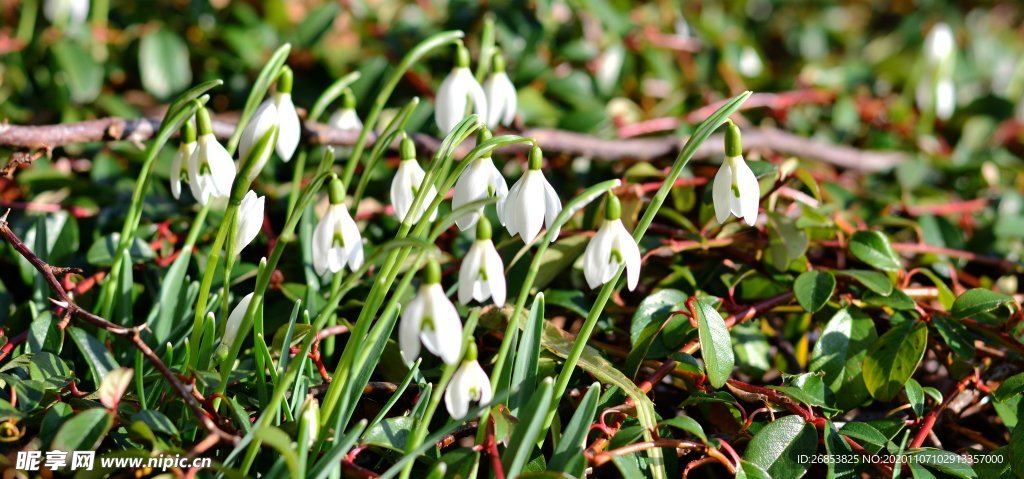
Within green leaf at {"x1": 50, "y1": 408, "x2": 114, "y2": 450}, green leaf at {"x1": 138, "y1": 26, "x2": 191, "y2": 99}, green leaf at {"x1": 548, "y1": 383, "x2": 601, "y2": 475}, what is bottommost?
green leaf at {"x1": 548, "y1": 383, "x2": 601, "y2": 475}

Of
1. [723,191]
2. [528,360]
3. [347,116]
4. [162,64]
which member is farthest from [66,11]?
[723,191]

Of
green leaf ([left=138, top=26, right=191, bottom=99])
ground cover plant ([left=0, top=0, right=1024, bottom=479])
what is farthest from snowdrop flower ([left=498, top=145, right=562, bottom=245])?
green leaf ([left=138, top=26, right=191, bottom=99])

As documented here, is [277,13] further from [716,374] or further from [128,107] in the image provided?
[716,374]

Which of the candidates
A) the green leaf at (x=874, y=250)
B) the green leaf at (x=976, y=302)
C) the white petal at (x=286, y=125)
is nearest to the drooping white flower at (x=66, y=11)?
the white petal at (x=286, y=125)

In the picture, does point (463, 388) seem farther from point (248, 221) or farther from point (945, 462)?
point (945, 462)

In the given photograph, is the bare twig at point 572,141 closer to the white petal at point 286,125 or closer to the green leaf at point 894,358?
the white petal at point 286,125

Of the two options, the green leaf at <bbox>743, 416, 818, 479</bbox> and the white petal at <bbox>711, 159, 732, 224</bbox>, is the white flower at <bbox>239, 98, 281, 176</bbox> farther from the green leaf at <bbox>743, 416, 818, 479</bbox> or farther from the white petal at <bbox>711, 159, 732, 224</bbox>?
the green leaf at <bbox>743, 416, 818, 479</bbox>

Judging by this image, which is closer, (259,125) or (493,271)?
(493,271)
